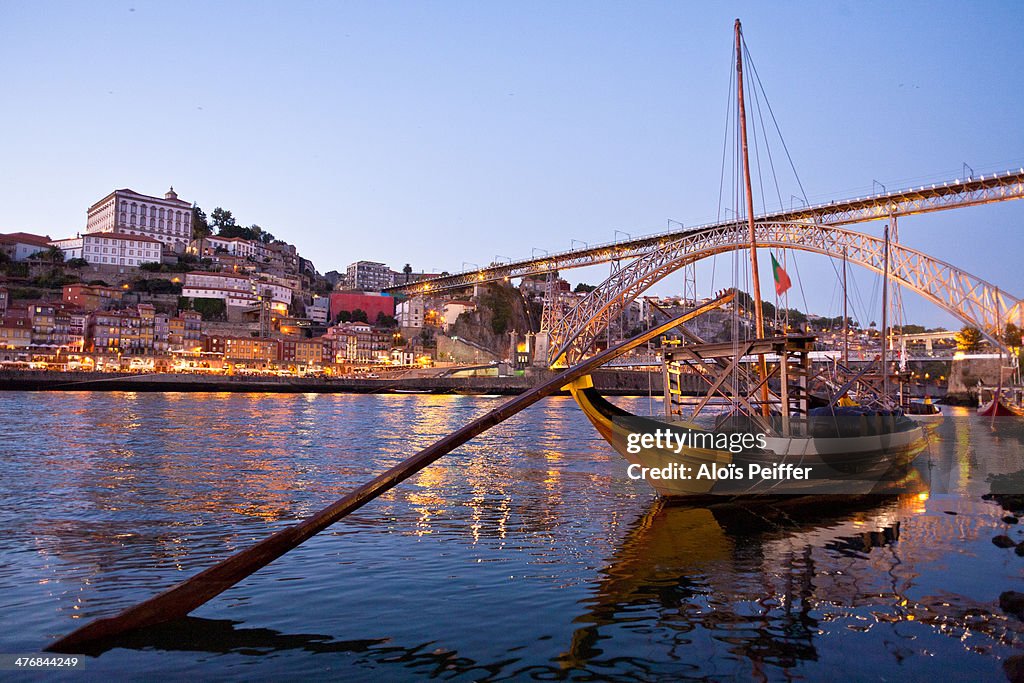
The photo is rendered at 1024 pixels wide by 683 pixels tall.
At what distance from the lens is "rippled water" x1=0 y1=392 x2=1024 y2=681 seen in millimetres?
4973

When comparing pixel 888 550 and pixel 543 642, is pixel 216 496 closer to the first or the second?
pixel 543 642

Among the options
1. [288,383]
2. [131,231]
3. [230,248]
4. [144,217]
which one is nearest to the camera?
[288,383]

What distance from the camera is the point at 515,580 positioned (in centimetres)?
683

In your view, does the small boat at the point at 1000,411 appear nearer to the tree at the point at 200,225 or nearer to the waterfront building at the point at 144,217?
the waterfront building at the point at 144,217

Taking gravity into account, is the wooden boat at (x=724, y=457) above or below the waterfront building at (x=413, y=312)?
below

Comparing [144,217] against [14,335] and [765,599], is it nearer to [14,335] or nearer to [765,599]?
[14,335]

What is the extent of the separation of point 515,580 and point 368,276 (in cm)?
15887

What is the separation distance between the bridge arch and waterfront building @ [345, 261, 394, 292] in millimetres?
107565

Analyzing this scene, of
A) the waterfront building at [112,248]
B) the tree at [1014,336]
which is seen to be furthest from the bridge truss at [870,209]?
the waterfront building at [112,248]

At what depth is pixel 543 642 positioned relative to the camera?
17.3 ft

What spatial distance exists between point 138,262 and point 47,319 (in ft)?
91.9

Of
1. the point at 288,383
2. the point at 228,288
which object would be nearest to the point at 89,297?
the point at 228,288

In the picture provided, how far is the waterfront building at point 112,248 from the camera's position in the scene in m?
101

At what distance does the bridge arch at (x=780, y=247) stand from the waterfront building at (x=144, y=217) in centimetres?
8158
